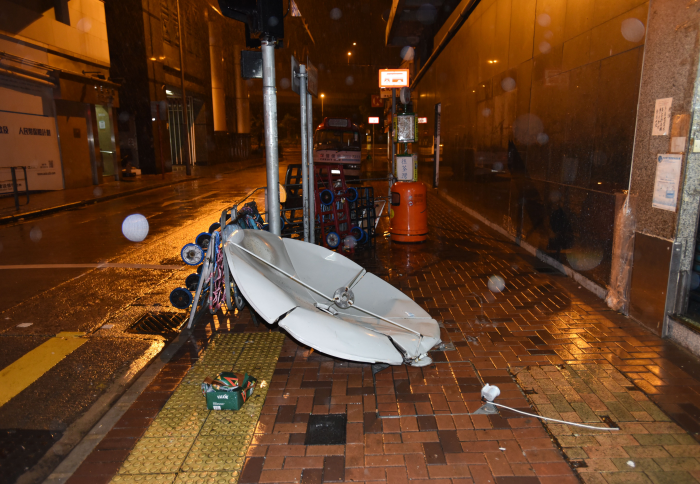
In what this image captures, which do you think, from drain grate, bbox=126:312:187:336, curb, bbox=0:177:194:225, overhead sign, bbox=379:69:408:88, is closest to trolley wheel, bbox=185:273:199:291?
drain grate, bbox=126:312:187:336

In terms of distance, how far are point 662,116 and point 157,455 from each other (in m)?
5.40

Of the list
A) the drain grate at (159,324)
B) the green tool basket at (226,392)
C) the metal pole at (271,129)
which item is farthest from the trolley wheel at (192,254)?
the green tool basket at (226,392)

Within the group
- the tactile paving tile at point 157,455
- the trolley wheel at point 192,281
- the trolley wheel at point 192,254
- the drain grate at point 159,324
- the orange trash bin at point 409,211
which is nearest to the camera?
the tactile paving tile at point 157,455

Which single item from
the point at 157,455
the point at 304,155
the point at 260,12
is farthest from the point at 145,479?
the point at 304,155

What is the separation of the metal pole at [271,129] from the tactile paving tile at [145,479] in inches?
130

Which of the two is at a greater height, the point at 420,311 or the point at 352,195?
the point at 352,195

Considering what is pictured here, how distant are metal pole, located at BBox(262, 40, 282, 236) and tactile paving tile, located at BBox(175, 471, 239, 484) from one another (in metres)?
3.25

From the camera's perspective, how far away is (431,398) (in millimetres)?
3848

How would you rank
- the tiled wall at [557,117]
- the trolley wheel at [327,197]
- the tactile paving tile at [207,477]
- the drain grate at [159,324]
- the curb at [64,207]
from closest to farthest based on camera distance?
the tactile paving tile at [207,477]
the drain grate at [159,324]
the tiled wall at [557,117]
the trolley wheel at [327,197]
the curb at [64,207]

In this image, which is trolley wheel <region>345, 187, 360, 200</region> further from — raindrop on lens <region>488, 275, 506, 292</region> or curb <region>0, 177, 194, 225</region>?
curb <region>0, 177, 194, 225</region>

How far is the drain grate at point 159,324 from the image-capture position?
543 centimetres

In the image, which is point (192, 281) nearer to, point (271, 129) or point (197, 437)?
point (271, 129)

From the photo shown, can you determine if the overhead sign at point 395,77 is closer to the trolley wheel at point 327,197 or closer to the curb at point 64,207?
the trolley wheel at point 327,197

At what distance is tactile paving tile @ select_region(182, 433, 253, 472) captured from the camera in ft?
10.1
